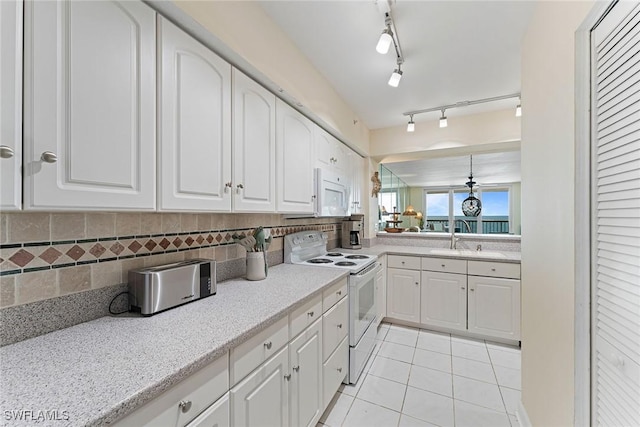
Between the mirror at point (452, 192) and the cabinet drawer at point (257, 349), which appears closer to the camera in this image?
the cabinet drawer at point (257, 349)

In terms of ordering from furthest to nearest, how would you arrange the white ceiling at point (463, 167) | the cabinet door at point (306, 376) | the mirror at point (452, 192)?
the mirror at point (452, 192)
the white ceiling at point (463, 167)
the cabinet door at point (306, 376)

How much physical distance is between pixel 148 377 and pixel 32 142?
694 mm

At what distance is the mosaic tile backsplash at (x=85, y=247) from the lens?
88cm

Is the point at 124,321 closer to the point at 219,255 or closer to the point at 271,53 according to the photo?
the point at 219,255

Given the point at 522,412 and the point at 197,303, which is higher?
the point at 197,303

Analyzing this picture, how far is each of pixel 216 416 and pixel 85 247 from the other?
813 millimetres

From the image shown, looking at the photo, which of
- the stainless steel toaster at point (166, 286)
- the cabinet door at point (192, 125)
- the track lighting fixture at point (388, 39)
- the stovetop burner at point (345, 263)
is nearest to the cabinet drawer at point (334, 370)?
the stovetop burner at point (345, 263)

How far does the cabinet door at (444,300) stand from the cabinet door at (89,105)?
9.28 feet

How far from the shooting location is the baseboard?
5.11 feet

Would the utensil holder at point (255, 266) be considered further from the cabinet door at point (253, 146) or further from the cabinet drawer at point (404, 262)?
the cabinet drawer at point (404, 262)

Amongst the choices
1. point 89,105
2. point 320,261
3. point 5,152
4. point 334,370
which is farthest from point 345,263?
point 5,152

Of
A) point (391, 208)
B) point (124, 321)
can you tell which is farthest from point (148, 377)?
point (391, 208)

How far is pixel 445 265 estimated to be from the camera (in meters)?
2.90

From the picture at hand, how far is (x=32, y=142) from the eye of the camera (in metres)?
0.70
